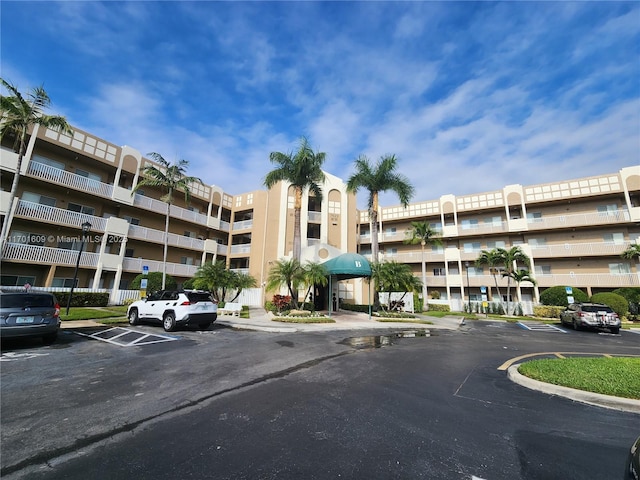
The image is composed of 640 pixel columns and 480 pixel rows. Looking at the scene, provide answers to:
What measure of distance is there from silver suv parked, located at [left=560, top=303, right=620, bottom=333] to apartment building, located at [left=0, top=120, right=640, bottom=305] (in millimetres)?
13516

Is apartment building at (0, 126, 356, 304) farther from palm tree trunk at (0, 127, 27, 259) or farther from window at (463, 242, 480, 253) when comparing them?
window at (463, 242, 480, 253)

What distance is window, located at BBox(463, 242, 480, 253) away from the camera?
38.2 metres

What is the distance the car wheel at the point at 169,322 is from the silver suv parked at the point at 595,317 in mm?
25215

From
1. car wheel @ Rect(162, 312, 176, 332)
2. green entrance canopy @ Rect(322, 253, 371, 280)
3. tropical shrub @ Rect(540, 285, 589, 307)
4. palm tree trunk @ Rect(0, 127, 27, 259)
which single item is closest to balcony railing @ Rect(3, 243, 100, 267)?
palm tree trunk @ Rect(0, 127, 27, 259)

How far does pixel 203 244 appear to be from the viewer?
32125 mm

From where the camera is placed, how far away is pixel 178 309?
43.4 feet

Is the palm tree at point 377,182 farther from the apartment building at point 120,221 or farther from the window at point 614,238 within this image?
the window at point 614,238

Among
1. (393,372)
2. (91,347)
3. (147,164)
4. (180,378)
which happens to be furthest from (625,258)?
(147,164)

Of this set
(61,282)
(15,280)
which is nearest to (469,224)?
(61,282)

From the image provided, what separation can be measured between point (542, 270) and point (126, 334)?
4002 centimetres

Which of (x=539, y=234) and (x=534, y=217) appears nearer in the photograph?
(x=539, y=234)

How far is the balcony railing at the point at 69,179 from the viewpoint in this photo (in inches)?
812

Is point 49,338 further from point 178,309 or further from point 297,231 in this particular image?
point 297,231

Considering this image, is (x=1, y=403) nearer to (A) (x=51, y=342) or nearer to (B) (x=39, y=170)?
(A) (x=51, y=342)
